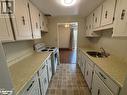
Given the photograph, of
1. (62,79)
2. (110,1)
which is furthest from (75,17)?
(62,79)

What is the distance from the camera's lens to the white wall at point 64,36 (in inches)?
283

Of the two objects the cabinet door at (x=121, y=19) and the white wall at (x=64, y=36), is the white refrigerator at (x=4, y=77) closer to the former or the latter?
the cabinet door at (x=121, y=19)

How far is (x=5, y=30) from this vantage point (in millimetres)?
966

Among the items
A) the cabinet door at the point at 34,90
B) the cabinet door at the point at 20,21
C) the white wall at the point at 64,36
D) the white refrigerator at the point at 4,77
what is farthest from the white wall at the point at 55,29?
the white wall at the point at 64,36

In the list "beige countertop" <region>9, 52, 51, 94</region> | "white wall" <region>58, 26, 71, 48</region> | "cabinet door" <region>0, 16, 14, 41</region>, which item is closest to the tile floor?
"beige countertop" <region>9, 52, 51, 94</region>

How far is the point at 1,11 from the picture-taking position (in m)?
0.96

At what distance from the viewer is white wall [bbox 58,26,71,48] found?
283 inches

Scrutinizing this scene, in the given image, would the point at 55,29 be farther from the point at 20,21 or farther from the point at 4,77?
the point at 4,77

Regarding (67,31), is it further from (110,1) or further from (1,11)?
(1,11)

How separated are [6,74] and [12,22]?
83 cm

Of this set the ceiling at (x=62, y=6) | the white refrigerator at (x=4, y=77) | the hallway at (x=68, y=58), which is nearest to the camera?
the white refrigerator at (x=4, y=77)

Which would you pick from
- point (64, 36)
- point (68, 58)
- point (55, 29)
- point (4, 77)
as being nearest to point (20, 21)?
point (4, 77)

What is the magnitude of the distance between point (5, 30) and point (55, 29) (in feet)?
9.14

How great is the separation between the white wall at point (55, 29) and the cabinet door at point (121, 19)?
2336 mm
